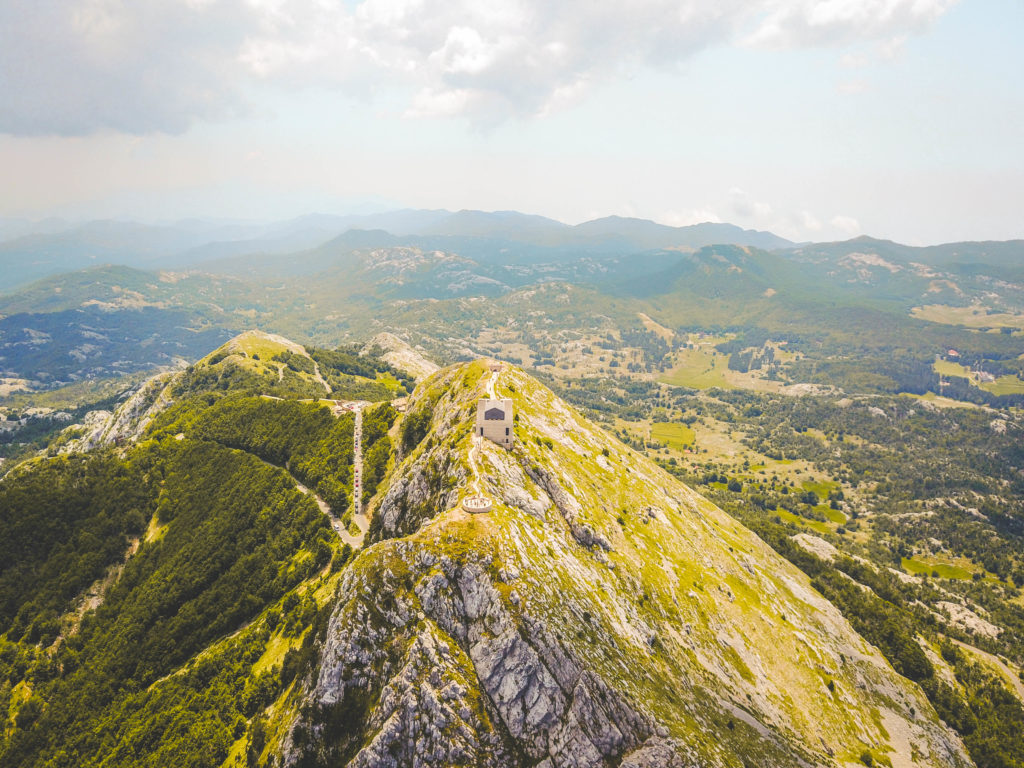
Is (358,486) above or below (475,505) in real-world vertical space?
below

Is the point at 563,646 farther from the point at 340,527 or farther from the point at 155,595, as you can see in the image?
the point at 155,595

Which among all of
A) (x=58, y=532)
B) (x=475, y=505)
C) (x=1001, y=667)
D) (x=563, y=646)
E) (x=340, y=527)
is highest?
(x=475, y=505)

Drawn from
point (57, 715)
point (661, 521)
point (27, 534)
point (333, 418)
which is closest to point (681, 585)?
point (661, 521)

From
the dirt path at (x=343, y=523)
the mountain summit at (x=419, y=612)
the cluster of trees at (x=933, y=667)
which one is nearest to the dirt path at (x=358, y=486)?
the dirt path at (x=343, y=523)

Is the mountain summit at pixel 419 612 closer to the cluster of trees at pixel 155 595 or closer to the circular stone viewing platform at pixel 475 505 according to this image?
the cluster of trees at pixel 155 595

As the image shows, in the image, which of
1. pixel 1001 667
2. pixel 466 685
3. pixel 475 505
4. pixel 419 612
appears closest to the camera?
pixel 466 685

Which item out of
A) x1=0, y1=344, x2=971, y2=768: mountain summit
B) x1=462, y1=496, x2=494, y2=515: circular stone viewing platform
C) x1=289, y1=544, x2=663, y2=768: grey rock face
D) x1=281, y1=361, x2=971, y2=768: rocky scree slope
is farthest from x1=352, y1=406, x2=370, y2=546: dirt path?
x1=289, y1=544, x2=663, y2=768: grey rock face

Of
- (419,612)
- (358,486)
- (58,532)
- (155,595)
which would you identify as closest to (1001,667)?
(419,612)

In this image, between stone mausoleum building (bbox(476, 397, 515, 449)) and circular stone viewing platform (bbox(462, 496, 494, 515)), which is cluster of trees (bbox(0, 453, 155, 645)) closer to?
circular stone viewing platform (bbox(462, 496, 494, 515))
